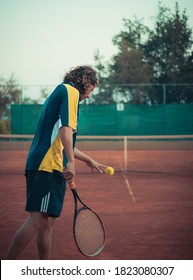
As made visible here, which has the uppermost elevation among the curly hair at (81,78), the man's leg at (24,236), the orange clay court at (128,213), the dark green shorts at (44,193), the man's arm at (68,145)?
the curly hair at (81,78)

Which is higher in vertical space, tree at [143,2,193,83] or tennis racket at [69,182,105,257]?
tree at [143,2,193,83]

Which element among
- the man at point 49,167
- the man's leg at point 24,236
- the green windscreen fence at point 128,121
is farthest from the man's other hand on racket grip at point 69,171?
the green windscreen fence at point 128,121

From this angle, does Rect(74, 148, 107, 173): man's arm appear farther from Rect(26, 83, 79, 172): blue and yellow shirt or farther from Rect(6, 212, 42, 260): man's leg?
Rect(6, 212, 42, 260): man's leg

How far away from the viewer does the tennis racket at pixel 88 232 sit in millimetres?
2844

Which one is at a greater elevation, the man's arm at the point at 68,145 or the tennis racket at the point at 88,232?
the man's arm at the point at 68,145

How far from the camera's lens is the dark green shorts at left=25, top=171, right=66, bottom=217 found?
2.45 metres

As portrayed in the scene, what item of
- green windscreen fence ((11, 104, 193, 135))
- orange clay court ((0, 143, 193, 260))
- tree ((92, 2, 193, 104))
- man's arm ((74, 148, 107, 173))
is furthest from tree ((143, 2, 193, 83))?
man's arm ((74, 148, 107, 173))

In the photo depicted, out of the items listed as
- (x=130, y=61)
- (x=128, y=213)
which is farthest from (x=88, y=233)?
(x=130, y=61)

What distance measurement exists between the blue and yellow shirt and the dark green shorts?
47 mm

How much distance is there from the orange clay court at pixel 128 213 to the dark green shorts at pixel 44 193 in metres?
0.98

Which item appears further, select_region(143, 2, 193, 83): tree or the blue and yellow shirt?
select_region(143, 2, 193, 83): tree

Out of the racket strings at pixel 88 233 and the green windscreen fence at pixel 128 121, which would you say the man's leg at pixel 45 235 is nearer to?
the racket strings at pixel 88 233

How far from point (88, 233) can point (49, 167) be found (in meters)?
0.74

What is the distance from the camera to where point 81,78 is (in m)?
2.67
